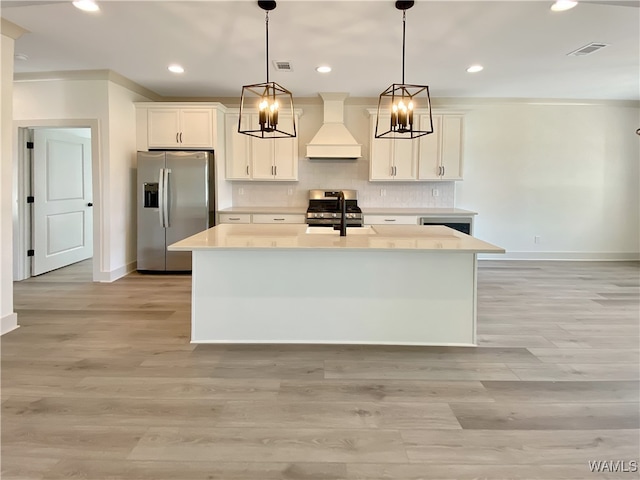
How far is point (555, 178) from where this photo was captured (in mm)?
6488

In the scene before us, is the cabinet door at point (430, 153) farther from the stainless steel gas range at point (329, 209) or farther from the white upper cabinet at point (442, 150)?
the stainless steel gas range at point (329, 209)

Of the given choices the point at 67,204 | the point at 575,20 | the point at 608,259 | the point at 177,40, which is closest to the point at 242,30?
the point at 177,40

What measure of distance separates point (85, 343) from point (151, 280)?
2.13 meters

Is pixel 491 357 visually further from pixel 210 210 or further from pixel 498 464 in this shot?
pixel 210 210

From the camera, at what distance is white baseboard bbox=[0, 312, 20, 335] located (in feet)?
10.6

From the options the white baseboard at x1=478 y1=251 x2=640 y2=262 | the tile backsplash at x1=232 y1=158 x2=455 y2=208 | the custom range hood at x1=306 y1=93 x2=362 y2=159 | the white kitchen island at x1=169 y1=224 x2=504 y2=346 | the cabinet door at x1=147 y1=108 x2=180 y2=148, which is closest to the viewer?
the white kitchen island at x1=169 y1=224 x2=504 y2=346

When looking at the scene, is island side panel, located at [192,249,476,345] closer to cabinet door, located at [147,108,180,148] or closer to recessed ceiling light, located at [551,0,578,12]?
recessed ceiling light, located at [551,0,578,12]

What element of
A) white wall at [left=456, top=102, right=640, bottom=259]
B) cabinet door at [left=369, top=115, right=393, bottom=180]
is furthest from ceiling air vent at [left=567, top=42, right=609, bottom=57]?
cabinet door at [left=369, top=115, right=393, bottom=180]

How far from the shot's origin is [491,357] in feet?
9.45

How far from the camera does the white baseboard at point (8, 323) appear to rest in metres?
3.24

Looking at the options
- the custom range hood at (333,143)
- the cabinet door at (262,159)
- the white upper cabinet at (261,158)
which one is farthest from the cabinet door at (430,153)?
the cabinet door at (262,159)

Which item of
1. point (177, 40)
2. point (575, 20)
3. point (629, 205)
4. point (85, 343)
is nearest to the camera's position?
point (85, 343)

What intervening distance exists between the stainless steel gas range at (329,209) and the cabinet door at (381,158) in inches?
18.8

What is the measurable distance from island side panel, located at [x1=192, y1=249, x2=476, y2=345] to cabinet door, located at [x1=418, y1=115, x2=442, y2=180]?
129 inches
